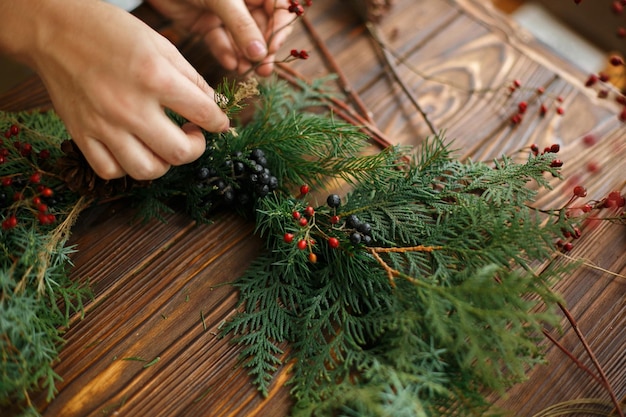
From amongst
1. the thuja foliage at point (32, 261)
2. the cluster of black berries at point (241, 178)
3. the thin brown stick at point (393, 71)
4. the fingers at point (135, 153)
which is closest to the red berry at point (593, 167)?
the thin brown stick at point (393, 71)

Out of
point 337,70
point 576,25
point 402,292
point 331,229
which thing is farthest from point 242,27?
point 576,25

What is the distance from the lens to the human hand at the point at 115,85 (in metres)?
0.55

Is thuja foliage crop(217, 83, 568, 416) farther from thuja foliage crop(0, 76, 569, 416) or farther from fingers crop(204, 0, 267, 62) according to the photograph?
fingers crop(204, 0, 267, 62)

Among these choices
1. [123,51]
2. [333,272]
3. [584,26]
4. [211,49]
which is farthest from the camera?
[584,26]

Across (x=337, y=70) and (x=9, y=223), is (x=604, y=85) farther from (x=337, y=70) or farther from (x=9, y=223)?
(x=9, y=223)

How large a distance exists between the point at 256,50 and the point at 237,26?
4 centimetres

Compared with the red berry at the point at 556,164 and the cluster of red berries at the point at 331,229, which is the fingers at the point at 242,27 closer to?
the cluster of red berries at the point at 331,229

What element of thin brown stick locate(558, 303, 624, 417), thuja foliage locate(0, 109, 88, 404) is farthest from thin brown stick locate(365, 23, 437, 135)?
thuja foliage locate(0, 109, 88, 404)

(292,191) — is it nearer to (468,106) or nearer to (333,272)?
(333,272)

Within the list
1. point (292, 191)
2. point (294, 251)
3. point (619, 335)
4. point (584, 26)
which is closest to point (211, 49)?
point (292, 191)

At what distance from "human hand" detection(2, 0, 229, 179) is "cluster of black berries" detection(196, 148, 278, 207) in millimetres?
88

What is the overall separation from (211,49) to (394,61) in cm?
33

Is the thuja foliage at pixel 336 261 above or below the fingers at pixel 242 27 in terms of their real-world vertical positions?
below

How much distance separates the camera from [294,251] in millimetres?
628
